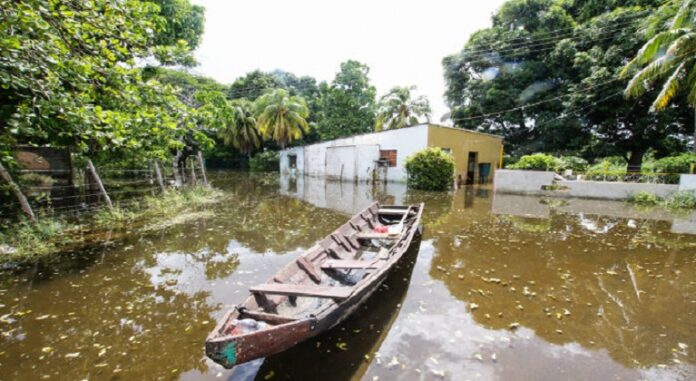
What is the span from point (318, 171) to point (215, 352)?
22.3 metres

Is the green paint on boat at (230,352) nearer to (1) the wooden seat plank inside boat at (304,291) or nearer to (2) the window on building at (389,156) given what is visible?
(1) the wooden seat plank inside boat at (304,291)

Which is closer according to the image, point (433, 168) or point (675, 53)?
point (675, 53)

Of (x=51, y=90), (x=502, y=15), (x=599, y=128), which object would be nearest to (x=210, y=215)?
(x=51, y=90)

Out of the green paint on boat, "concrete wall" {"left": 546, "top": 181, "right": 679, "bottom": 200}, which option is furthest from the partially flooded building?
the green paint on boat

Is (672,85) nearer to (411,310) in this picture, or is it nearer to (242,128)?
(411,310)

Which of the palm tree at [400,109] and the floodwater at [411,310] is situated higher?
the palm tree at [400,109]

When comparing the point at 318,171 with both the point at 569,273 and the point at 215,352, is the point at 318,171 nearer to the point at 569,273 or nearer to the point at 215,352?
the point at 569,273

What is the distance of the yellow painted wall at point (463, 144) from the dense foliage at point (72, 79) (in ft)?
44.3

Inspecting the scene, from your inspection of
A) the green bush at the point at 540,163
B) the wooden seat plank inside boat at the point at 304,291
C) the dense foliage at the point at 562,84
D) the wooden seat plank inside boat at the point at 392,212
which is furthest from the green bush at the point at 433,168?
the wooden seat plank inside boat at the point at 304,291

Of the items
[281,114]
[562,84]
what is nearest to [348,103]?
[281,114]

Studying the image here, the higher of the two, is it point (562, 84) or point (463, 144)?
point (562, 84)

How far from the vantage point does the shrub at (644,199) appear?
1117cm

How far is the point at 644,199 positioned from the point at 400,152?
10.9 m

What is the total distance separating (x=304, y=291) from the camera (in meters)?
2.91
